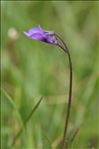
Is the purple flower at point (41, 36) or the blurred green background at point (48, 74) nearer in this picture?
the purple flower at point (41, 36)

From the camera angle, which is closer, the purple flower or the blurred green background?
the purple flower

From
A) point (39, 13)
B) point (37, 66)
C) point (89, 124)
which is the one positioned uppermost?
point (39, 13)

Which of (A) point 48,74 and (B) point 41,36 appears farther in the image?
(A) point 48,74

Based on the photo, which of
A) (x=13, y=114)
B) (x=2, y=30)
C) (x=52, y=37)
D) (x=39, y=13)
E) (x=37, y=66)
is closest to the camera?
(x=52, y=37)

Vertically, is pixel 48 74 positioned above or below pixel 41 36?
below

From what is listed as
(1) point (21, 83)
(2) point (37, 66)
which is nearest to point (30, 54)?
(2) point (37, 66)

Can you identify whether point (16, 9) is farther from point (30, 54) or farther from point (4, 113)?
point (4, 113)

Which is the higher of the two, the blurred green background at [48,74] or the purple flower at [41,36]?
the purple flower at [41,36]

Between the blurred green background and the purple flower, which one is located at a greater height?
the purple flower
